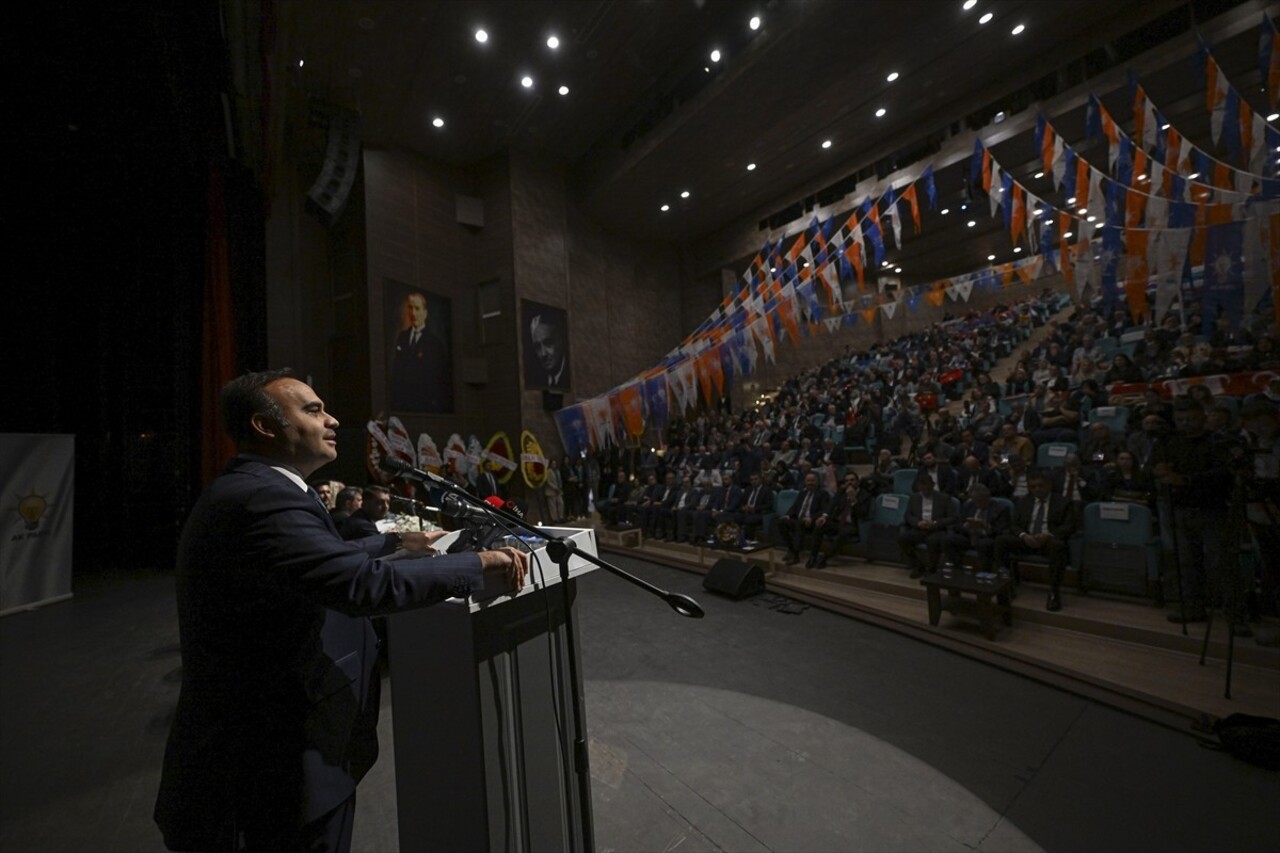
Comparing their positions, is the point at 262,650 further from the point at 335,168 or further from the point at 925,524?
the point at 335,168

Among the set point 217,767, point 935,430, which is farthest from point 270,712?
point 935,430

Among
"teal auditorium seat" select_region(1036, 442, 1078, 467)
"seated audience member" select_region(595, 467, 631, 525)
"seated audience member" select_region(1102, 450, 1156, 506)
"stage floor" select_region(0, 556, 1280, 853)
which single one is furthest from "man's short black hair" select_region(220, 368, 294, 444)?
"seated audience member" select_region(595, 467, 631, 525)

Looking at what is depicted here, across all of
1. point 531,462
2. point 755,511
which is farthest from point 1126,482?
point 531,462

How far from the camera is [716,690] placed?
312 centimetres

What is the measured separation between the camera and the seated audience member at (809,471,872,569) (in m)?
5.67

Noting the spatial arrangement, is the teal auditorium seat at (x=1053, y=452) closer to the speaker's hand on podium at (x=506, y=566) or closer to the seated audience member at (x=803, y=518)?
the seated audience member at (x=803, y=518)

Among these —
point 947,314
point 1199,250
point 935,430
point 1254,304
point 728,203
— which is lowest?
point 935,430

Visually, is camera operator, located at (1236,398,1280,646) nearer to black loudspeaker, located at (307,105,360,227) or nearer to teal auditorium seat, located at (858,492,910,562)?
teal auditorium seat, located at (858,492,910,562)

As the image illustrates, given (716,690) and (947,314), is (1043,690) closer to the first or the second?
(716,690)

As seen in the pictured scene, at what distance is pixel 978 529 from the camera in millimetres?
4434

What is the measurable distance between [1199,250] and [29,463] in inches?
512

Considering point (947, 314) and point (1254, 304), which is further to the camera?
point (947, 314)

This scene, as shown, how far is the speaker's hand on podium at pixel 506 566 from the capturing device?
1042 mm

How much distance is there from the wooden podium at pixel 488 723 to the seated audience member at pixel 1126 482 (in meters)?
5.15
